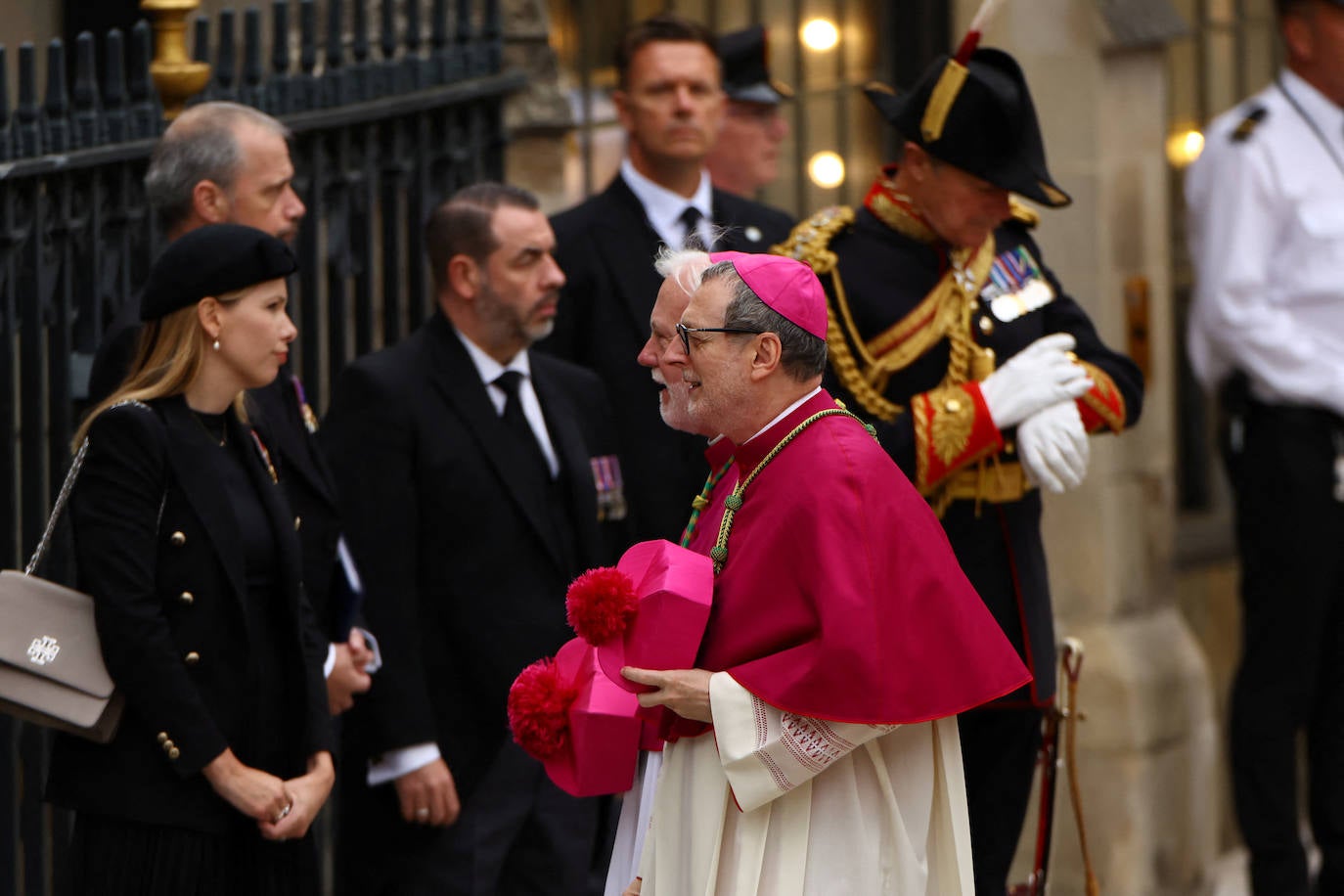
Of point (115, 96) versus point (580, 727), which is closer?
point (580, 727)

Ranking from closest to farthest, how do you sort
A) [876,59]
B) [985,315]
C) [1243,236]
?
[985,315] → [1243,236] → [876,59]

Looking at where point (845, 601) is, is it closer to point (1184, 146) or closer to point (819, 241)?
point (819, 241)

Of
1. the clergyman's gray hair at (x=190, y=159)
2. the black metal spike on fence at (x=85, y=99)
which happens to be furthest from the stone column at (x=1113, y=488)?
the black metal spike on fence at (x=85, y=99)

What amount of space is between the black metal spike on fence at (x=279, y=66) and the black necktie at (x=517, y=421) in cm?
101

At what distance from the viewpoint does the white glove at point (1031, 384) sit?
4508 millimetres

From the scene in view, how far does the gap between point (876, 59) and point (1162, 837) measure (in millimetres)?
2764

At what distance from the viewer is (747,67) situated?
21.5 ft

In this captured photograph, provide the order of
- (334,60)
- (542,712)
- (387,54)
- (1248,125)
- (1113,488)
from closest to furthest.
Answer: (542,712), (334,60), (387,54), (1248,125), (1113,488)

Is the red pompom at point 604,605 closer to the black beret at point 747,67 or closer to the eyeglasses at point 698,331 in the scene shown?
the eyeglasses at point 698,331

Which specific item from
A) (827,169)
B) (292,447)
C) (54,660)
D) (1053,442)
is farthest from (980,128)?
(827,169)

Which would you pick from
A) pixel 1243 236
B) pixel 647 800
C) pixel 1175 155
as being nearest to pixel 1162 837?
pixel 1243 236

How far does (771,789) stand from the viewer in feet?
11.0

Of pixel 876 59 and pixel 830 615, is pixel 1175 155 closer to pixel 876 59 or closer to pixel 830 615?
pixel 876 59

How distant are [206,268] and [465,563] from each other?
3.49ft
